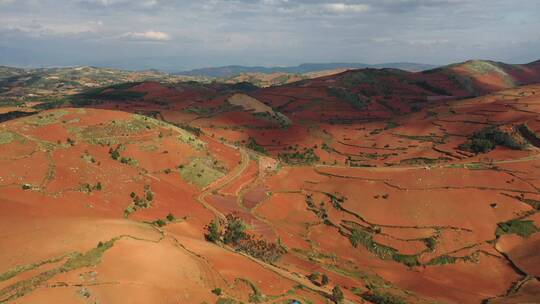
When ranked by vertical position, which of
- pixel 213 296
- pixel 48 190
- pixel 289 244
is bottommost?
pixel 289 244

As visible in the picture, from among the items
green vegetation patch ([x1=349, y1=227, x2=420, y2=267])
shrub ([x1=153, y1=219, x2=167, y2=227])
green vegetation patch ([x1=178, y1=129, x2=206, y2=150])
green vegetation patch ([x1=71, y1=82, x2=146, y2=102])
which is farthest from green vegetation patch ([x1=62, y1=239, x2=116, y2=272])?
green vegetation patch ([x1=71, y1=82, x2=146, y2=102])

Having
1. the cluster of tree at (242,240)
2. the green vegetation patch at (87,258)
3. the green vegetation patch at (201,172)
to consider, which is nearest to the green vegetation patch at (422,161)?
the green vegetation patch at (201,172)

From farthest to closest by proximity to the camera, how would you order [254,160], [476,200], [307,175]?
[254,160]
[307,175]
[476,200]

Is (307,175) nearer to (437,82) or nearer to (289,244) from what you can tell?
(289,244)

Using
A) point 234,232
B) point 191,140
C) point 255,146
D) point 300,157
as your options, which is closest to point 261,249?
point 234,232

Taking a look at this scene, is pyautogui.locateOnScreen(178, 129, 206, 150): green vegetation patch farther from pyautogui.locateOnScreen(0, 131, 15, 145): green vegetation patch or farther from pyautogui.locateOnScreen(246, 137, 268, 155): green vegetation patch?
pyautogui.locateOnScreen(0, 131, 15, 145): green vegetation patch

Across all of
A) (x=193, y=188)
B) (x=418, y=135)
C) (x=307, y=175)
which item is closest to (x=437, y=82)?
(x=418, y=135)

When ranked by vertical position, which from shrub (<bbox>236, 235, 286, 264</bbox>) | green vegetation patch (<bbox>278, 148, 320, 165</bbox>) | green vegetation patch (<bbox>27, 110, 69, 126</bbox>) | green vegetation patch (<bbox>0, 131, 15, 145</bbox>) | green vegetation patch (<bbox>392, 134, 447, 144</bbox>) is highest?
green vegetation patch (<bbox>27, 110, 69, 126</bbox>)
